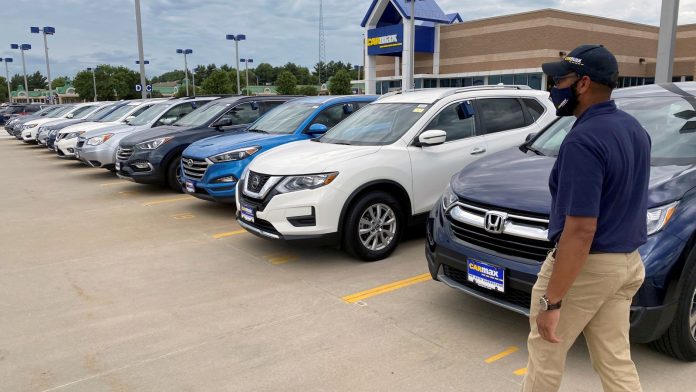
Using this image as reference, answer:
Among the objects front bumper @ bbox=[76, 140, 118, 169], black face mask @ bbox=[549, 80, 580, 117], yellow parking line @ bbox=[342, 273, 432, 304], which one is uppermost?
black face mask @ bbox=[549, 80, 580, 117]

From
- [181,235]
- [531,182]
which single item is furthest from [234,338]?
[181,235]

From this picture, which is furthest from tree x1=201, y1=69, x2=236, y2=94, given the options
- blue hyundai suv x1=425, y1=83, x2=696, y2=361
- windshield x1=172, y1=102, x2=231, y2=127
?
blue hyundai suv x1=425, y1=83, x2=696, y2=361

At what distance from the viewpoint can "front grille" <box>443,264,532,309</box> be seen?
3.52 m

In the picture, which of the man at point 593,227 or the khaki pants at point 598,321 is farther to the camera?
the khaki pants at point 598,321

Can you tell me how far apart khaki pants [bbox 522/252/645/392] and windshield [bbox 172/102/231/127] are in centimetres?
885

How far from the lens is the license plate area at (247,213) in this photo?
575 cm

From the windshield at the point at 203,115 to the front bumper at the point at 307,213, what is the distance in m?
5.39

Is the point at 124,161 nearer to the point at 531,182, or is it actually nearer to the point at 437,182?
the point at 437,182

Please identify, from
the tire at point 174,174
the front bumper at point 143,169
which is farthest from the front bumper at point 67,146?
the tire at point 174,174

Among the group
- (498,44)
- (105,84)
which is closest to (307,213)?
(498,44)

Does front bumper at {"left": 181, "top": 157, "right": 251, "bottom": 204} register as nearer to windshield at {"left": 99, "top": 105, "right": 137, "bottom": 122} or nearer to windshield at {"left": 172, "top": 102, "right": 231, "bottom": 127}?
windshield at {"left": 172, "top": 102, "right": 231, "bottom": 127}

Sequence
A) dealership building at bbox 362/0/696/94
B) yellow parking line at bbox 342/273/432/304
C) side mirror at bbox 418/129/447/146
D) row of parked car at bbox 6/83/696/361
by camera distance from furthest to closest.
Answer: dealership building at bbox 362/0/696/94 < side mirror at bbox 418/129/447/146 < yellow parking line at bbox 342/273/432/304 < row of parked car at bbox 6/83/696/361

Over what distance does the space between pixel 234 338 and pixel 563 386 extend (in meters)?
2.31

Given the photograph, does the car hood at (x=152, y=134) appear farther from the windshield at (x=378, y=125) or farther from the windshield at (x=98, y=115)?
the windshield at (x=98, y=115)
